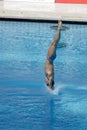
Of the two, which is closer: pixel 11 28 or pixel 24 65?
pixel 24 65

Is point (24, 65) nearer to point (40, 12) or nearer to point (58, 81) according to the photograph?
point (58, 81)

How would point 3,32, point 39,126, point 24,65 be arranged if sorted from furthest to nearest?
1. point 3,32
2. point 24,65
3. point 39,126

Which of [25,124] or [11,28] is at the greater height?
[25,124]

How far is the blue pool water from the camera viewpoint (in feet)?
21.9

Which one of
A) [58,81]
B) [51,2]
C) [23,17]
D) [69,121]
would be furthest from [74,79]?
[51,2]

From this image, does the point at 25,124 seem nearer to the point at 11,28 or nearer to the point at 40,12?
the point at 11,28

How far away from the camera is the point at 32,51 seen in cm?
1076

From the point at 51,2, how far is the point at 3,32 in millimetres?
5578

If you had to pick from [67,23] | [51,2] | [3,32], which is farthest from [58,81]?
[51,2]

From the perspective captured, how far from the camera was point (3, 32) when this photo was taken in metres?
12.3

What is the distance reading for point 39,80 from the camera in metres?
8.56

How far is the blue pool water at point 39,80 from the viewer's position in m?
6.67

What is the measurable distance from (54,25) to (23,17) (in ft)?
3.54

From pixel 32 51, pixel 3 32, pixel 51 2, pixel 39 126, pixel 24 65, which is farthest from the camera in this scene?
pixel 51 2
